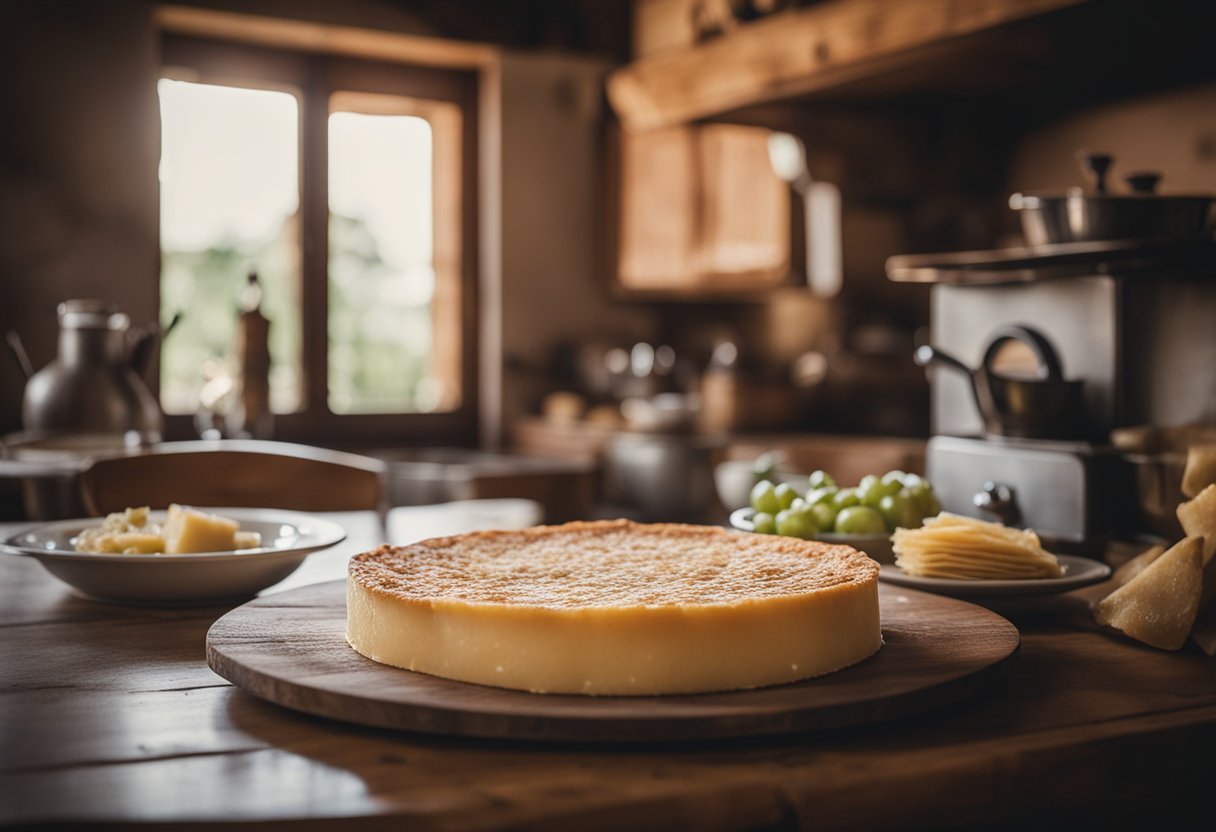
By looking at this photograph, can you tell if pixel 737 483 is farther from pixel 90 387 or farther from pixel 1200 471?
pixel 1200 471

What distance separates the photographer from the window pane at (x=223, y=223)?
4.48 metres

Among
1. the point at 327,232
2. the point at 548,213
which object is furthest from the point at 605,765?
the point at 548,213

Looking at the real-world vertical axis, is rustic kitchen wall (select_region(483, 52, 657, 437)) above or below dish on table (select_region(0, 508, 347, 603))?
above

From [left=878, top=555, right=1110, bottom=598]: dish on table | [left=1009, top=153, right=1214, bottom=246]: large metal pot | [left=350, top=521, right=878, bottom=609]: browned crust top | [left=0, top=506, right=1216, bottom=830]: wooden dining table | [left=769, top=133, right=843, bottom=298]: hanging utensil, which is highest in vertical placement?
[left=769, top=133, right=843, bottom=298]: hanging utensil

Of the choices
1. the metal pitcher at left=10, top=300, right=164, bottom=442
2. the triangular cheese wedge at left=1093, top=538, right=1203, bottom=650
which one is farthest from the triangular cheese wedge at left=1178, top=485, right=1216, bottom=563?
the metal pitcher at left=10, top=300, right=164, bottom=442

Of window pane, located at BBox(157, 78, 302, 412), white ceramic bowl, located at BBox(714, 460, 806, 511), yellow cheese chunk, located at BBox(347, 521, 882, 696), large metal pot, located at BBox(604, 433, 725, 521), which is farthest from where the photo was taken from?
window pane, located at BBox(157, 78, 302, 412)

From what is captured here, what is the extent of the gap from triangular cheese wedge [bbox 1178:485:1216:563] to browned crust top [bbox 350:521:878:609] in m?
0.30

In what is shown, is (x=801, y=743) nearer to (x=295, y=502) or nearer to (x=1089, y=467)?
(x=1089, y=467)

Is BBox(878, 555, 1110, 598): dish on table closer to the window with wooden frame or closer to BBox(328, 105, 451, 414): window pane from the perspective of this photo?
the window with wooden frame

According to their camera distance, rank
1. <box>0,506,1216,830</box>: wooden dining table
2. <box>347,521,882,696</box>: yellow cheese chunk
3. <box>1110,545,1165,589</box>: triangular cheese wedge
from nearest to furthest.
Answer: <box>0,506,1216,830</box>: wooden dining table
<box>347,521,882,696</box>: yellow cheese chunk
<box>1110,545,1165,589</box>: triangular cheese wedge

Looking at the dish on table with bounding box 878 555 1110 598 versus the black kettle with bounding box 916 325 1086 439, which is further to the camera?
the black kettle with bounding box 916 325 1086 439

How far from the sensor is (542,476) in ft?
12.5

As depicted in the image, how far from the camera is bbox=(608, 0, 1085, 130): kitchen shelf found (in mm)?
2902

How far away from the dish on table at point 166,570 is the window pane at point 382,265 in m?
3.54
